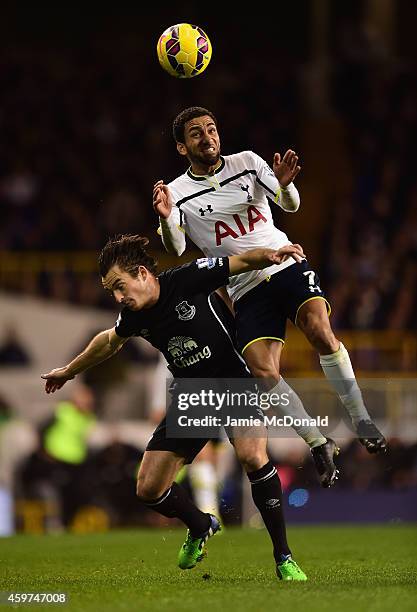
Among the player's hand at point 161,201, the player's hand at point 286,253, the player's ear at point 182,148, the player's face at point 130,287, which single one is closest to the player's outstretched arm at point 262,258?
the player's hand at point 286,253

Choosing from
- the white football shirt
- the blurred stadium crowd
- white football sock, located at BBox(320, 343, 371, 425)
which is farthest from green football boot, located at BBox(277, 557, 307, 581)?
the blurred stadium crowd

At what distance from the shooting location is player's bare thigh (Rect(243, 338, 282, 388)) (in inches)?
312

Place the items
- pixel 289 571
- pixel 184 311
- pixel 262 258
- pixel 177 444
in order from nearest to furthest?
pixel 262 258
pixel 289 571
pixel 184 311
pixel 177 444

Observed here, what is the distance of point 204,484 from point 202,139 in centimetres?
662

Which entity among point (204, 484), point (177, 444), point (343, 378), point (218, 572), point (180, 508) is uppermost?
point (343, 378)

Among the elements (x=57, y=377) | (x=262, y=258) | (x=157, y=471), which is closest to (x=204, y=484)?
(x=157, y=471)

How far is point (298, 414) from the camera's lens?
808cm

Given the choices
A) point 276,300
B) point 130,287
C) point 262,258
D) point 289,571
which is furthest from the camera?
point 276,300

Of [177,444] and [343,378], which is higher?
[343,378]

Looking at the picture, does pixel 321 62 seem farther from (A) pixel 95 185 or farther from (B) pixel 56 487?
(B) pixel 56 487

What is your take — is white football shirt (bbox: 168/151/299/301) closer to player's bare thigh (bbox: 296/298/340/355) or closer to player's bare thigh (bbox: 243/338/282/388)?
player's bare thigh (bbox: 296/298/340/355)

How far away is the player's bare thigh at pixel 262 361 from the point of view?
26.0ft

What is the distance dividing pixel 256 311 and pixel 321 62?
14.2 metres

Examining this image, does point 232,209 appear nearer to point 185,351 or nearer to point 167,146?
point 185,351
